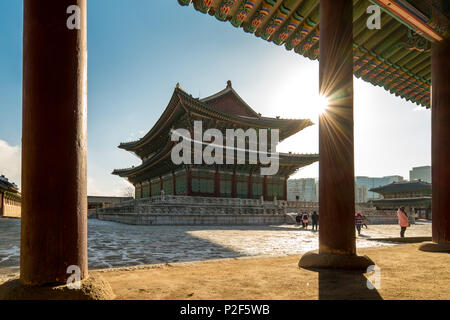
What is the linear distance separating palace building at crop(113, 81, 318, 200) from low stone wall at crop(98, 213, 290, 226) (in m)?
6.16

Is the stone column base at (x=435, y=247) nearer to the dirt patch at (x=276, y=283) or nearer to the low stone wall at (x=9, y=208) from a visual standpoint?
the dirt patch at (x=276, y=283)

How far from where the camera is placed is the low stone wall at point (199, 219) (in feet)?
51.9

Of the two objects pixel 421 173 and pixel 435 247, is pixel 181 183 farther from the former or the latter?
pixel 421 173

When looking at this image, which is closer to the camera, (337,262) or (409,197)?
(337,262)

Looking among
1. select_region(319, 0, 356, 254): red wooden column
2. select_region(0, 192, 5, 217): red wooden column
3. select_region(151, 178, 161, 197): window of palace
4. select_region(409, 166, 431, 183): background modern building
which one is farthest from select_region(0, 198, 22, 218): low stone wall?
select_region(409, 166, 431, 183): background modern building

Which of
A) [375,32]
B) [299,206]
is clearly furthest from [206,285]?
[299,206]

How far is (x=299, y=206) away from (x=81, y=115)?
2737cm

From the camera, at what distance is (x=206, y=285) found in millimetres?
2332

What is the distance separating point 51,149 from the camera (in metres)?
1.75

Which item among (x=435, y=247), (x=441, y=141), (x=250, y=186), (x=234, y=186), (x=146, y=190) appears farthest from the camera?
(x=146, y=190)

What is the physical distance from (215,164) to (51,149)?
920 inches

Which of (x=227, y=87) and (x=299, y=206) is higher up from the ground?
(x=227, y=87)

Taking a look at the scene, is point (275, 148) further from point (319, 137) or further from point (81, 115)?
point (81, 115)

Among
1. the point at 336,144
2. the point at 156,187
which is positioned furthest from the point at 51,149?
the point at 156,187
